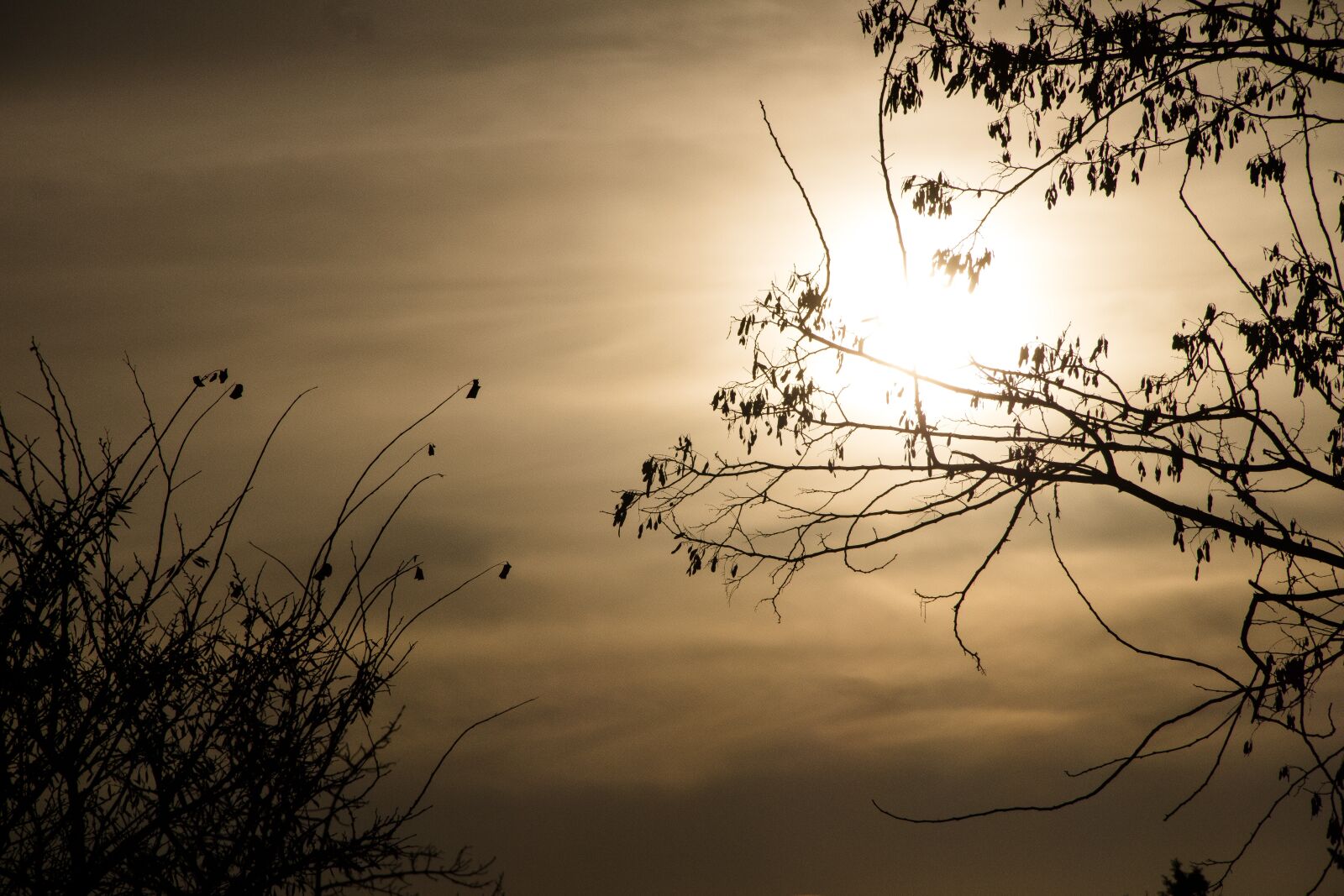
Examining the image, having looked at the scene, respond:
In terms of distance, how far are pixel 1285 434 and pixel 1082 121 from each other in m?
2.78

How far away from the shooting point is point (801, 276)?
870cm

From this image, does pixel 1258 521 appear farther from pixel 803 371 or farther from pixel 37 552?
pixel 37 552

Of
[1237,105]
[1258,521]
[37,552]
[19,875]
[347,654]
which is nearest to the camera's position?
[19,875]

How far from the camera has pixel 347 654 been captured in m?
5.88

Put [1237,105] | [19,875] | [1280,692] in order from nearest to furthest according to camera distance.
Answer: [19,875] → [1280,692] → [1237,105]

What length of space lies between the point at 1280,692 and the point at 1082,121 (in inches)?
168

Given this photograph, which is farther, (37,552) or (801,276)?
(801,276)

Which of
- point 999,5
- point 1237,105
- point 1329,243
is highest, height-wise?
point 999,5

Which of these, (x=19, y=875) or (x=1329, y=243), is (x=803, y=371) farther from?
(x=19, y=875)

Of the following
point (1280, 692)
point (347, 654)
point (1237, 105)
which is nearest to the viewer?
point (347, 654)

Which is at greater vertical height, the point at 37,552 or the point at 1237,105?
the point at 1237,105

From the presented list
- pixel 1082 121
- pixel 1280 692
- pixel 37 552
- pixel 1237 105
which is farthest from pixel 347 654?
pixel 1237 105

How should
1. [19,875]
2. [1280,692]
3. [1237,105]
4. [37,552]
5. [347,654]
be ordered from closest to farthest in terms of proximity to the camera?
[19,875], [37,552], [347,654], [1280,692], [1237,105]

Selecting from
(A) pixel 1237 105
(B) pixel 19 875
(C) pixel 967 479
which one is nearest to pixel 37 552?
(B) pixel 19 875
